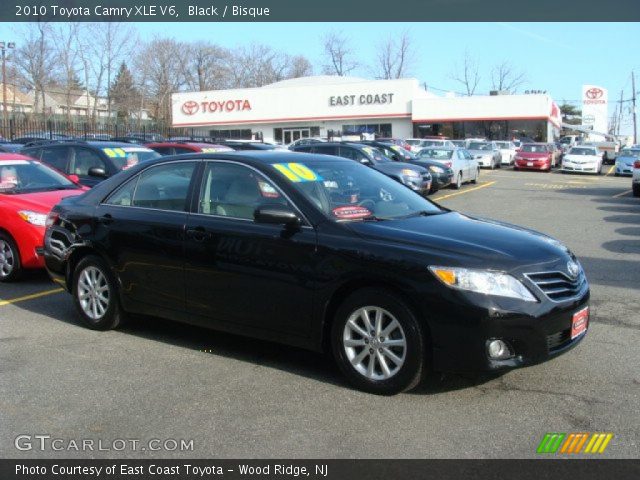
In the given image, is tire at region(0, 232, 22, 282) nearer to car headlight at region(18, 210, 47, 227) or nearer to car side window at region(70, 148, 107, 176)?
car headlight at region(18, 210, 47, 227)

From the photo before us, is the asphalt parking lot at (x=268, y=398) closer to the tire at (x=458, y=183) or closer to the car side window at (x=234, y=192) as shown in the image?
the car side window at (x=234, y=192)

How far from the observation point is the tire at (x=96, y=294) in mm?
6125

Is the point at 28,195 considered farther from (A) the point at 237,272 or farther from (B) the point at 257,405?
(B) the point at 257,405

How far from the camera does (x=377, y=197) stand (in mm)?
5516

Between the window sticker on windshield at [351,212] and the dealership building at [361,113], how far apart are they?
Result: 44.1m

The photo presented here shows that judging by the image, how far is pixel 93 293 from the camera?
6.27m

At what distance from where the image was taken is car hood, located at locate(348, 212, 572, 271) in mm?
4445

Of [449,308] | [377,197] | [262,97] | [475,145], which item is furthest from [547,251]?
[262,97]

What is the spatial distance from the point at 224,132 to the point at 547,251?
5625 cm

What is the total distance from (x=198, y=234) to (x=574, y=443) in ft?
10.3

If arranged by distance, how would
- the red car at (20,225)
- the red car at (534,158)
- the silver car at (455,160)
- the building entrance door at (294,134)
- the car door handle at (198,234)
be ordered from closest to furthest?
the car door handle at (198,234), the red car at (20,225), the silver car at (455,160), the red car at (534,158), the building entrance door at (294,134)

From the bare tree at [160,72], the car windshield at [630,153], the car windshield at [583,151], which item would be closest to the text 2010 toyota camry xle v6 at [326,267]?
the car windshield at [630,153]

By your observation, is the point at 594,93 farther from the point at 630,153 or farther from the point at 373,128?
the point at 630,153

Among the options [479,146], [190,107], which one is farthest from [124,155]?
[190,107]
